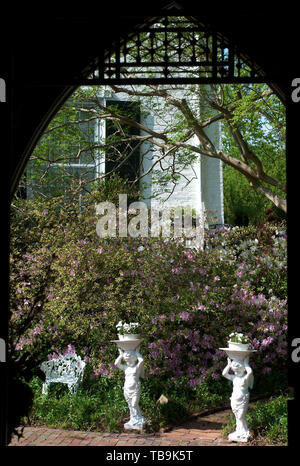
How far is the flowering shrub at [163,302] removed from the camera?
779 cm

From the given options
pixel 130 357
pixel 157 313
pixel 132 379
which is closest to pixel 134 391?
pixel 132 379

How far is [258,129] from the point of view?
11906 millimetres

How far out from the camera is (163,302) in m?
7.99

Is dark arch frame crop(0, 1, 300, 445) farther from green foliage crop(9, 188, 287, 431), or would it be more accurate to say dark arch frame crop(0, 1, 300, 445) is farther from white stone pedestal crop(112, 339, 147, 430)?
green foliage crop(9, 188, 287, 431)

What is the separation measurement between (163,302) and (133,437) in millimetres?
2155

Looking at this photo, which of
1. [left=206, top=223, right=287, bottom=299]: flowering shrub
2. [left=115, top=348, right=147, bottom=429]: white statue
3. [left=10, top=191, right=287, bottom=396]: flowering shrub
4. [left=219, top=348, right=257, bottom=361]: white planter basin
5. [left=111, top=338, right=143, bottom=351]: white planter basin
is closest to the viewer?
[left=219, top=348, right=257, bottom=361]: white planter basin

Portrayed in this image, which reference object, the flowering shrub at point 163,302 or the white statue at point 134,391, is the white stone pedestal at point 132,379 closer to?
the white statue at point 134,391

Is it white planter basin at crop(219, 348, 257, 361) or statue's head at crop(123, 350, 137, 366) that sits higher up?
white planter basin at crop(219, 348, 257, 361)

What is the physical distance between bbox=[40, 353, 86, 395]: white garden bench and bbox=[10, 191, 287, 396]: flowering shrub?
250 millimetres

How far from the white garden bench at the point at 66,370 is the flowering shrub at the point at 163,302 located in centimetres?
25

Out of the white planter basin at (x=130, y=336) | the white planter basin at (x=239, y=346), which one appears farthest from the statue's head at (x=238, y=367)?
the white planter basin at (x=130, y=336)

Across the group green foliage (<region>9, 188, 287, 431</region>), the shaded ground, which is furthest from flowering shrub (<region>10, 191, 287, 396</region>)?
the shaded ground

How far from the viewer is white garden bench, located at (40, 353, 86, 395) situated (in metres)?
7.31
